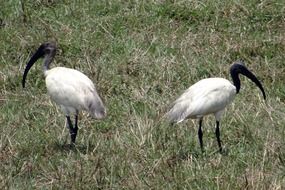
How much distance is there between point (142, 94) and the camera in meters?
8.51

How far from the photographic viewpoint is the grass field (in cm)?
646

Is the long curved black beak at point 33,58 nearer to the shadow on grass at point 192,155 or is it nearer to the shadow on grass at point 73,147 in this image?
the shadow on grass at point 73,147

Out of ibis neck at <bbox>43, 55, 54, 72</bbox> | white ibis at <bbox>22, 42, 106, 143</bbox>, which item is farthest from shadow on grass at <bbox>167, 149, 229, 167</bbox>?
ibis neck at <bbox>43, 55, 54, 72</bbox>

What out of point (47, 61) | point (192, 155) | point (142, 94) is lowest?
point (192, 155)

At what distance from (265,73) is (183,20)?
5.48ft

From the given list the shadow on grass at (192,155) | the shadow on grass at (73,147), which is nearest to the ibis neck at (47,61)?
the shadow on grass at (73,147)

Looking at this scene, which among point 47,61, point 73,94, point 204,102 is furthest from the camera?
point 47,61

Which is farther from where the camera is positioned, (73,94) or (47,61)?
(47,61)

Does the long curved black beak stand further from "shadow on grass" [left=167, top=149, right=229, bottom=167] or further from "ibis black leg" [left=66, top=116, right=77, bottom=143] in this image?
"shadow on grass" [left=167, top=149, right=229, bottom=167]

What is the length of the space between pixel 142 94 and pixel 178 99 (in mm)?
1281

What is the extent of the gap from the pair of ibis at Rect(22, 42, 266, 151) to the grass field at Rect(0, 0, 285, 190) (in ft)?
0.73

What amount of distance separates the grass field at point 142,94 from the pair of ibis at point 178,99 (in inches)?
8.8

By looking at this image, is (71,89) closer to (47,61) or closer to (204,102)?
(47,61)

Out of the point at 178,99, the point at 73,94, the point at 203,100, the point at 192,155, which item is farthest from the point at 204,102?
the point at 73,94
